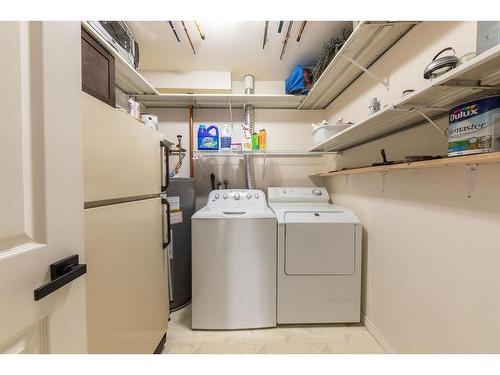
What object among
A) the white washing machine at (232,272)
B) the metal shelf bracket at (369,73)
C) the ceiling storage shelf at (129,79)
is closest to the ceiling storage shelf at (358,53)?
the metal shelf bracket at (369,73)

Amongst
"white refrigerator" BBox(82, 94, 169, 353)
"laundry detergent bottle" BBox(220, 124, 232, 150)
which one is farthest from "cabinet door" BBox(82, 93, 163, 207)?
"laundry detergent bottle" BBox(220, 124, 232, 150)

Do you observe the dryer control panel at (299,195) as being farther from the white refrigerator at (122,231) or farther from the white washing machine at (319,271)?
the white refrigerator at (122,231)

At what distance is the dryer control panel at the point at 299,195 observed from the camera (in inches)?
94.3

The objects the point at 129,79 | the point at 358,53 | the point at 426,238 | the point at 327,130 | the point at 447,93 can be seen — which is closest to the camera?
the point at 447,93

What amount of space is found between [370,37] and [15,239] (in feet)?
6.48

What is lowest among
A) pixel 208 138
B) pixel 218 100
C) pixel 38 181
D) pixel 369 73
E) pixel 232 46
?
pixel 38 181

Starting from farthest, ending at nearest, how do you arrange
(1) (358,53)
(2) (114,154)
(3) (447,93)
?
(1) (358,53) → (2) (114,154) → (3) (447,93)

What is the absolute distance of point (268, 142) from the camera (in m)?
2.77

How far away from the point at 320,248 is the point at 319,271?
0.65ft

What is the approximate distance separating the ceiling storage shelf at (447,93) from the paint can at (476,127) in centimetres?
8

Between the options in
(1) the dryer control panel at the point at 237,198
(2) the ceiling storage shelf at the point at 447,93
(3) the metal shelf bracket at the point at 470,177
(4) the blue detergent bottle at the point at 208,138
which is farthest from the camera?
(4) the blue detergent bottle at the point at 208,138

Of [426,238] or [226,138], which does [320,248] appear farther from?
[226,138]

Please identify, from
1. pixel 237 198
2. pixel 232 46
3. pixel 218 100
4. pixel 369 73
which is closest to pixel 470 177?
pixel 369 73
